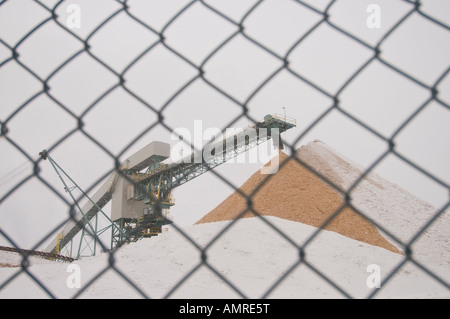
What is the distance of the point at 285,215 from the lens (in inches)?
596

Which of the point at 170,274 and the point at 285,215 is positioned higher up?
the point at 285,215

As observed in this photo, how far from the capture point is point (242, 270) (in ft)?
29.1

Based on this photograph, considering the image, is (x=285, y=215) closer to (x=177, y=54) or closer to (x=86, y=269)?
(x=86, y=269)

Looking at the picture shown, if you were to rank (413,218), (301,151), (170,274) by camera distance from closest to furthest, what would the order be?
1. (170,274)
2. (413,218)
3. (301,151)

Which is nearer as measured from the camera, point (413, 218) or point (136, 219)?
point (413, 218)

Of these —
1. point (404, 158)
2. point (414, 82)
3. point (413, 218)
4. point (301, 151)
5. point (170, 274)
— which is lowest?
point (404, 158)

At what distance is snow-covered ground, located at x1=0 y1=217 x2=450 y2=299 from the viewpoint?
7160 mm

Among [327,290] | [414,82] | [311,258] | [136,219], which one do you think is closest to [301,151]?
[136,219]

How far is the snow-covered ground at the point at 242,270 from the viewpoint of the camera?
7.16 m

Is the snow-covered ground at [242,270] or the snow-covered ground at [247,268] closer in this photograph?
the snow-covered ground at [247,268]

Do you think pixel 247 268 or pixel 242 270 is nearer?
pixel 242 270

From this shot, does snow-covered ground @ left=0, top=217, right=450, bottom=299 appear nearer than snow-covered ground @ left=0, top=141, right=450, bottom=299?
No
